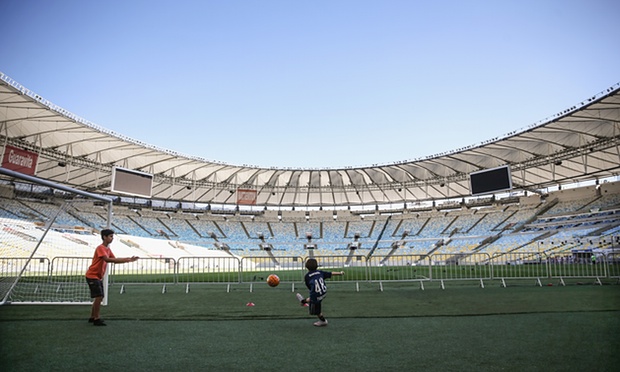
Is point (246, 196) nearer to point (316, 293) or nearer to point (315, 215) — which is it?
point (315, 215)

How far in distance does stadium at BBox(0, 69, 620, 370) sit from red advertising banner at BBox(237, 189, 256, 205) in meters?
0.13

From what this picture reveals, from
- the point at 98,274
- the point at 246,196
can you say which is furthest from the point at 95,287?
the point at 246,196

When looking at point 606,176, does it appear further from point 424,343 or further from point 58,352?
point 58,352

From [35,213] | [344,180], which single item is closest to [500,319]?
[35,213]

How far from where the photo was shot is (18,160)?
955 inches

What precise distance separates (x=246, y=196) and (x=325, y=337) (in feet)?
123

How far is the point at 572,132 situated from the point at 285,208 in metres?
34.6

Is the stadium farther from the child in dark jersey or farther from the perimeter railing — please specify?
the child in dark jersey

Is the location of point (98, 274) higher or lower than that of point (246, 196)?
lower

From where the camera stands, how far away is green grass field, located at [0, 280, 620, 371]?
4.14 m

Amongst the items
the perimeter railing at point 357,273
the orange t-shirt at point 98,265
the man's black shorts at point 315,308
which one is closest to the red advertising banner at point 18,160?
the perimeter railing at point 357,273

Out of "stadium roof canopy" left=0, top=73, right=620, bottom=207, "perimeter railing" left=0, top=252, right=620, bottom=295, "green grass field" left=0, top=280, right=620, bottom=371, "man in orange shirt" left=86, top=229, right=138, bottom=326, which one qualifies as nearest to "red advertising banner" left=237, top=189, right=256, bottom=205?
"stadium roof canopy" left=0, top=73, right=620, bottom=207

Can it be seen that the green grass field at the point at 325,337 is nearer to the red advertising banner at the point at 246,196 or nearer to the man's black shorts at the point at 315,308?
the man's black shorts at the point at 315,308

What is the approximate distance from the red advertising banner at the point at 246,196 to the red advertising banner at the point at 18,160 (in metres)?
19.1
